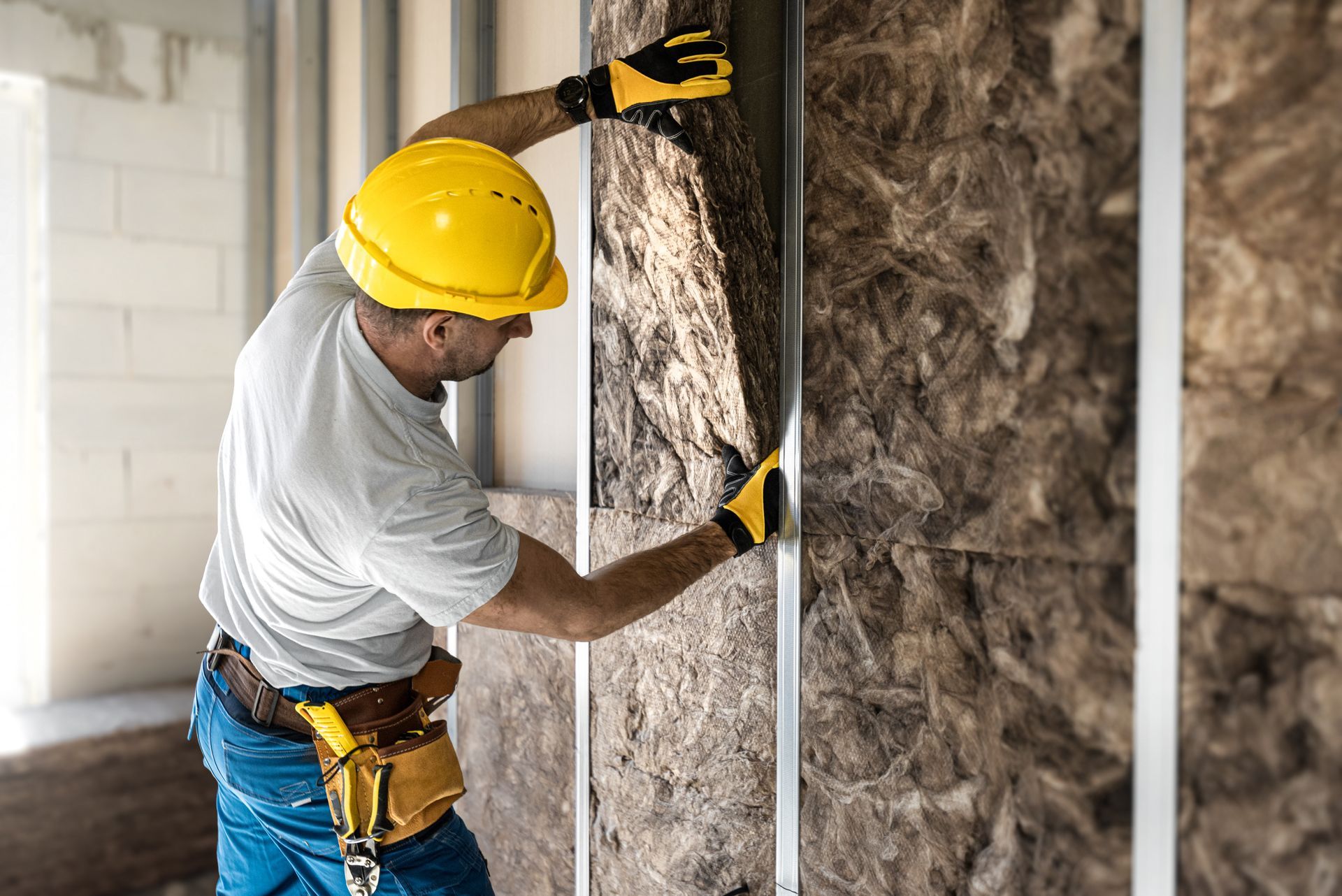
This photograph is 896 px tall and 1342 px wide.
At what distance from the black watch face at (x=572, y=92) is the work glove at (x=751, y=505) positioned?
2.24 feet

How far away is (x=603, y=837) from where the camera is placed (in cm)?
183

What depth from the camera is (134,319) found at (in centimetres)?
Answer: 375

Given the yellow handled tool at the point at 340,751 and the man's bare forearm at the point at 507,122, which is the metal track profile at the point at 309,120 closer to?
the man's bare forearm at the point at 507,122

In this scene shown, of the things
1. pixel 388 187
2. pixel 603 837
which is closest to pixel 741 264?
pixel 388 187

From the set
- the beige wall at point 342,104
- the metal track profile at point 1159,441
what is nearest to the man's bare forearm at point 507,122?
the metal track profile at point 1159,441

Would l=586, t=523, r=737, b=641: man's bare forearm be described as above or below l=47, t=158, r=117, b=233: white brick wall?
below

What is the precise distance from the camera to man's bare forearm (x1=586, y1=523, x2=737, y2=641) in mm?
1307

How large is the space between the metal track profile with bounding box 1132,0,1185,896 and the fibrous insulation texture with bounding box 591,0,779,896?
64 centimetres

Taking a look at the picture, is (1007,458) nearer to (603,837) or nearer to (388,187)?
(388,187)

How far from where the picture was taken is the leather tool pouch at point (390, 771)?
1.42 m

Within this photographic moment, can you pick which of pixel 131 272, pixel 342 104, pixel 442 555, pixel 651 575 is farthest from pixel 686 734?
pixel 131 272

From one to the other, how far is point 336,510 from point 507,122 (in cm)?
74

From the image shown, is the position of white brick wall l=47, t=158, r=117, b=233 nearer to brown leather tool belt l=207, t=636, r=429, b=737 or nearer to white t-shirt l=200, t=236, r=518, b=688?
white t-shirt l=200, t=236, r=518, b=688

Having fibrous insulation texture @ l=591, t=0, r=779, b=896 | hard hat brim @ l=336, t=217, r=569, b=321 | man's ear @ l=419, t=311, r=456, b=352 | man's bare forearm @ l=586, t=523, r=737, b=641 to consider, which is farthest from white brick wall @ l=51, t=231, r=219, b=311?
man's bare forearm @ l=586, t=523, r=737, b=641
